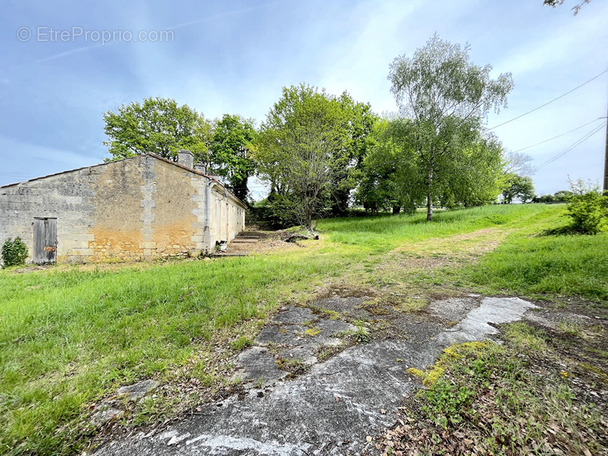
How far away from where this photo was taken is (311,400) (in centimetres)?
198

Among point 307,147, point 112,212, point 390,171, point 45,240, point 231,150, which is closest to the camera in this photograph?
point 45,240

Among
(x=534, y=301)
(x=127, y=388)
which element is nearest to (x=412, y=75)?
(x=534, y=301)

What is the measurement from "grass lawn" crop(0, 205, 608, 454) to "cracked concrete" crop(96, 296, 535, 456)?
310 mm

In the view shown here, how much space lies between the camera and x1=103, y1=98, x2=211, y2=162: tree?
86.5 feet

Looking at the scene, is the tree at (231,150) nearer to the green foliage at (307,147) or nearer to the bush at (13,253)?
the green foliage at (307,147)

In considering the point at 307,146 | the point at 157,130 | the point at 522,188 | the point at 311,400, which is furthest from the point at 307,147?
the point at 522,188

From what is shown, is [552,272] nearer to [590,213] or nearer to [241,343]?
[590,213]

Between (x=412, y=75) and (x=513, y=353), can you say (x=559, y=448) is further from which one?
(x=412, y=75)

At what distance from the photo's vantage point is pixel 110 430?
1805 millimetres

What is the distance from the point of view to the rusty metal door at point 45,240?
9.76 metres

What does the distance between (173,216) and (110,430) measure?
32.8 feet

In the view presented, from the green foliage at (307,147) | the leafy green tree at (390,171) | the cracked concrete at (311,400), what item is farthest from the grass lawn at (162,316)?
the leafy green tree at (390,171)

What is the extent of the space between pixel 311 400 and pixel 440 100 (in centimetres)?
2091

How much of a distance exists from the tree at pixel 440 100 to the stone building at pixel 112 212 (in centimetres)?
1525
